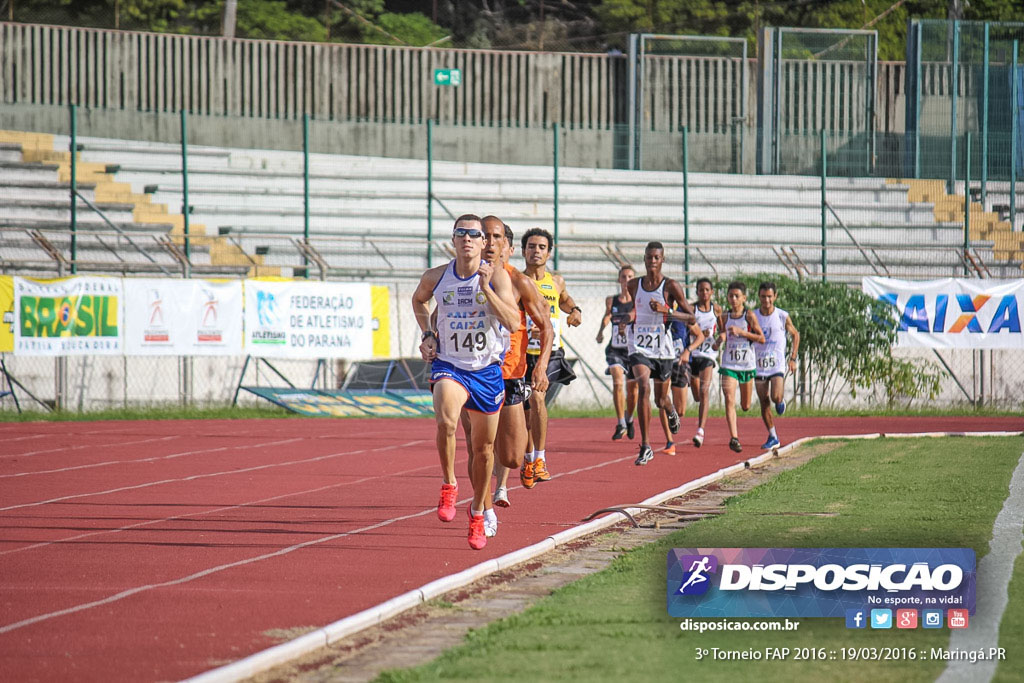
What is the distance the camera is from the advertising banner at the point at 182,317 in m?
22.1

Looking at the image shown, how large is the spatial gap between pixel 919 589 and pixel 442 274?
4.06 metres

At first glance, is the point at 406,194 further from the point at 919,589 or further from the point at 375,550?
the point at 919,589

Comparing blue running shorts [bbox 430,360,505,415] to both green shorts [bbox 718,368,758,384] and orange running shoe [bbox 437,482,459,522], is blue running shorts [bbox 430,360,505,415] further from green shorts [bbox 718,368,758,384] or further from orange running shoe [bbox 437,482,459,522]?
green shorts [bbox 718,368,758,384]

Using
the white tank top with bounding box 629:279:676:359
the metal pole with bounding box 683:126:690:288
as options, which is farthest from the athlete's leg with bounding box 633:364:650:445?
the metal pole with bounding box 683:126:690:288

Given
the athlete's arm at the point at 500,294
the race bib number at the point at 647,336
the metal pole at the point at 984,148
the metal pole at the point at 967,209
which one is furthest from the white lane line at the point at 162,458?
the metal pole at the point at 984,148

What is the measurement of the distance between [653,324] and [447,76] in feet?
66.3

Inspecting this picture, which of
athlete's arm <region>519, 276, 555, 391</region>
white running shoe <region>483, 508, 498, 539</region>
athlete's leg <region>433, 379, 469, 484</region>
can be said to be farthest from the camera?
athlete's arm <region>519, 276, 555, 391</region>

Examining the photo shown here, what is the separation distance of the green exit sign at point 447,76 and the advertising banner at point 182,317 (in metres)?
12.6

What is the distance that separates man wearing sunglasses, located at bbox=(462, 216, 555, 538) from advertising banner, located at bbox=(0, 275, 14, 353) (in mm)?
13624

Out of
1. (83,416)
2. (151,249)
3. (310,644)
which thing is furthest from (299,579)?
(151,249)

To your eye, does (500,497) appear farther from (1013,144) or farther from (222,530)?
(1013,144)

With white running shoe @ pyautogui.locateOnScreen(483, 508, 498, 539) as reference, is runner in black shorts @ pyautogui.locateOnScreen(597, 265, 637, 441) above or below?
above

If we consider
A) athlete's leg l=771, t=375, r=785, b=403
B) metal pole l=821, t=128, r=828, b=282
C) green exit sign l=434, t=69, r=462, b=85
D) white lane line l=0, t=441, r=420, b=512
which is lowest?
white lane line l=0, t=441, r=420, b=512

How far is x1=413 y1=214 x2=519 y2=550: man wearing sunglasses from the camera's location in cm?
877
